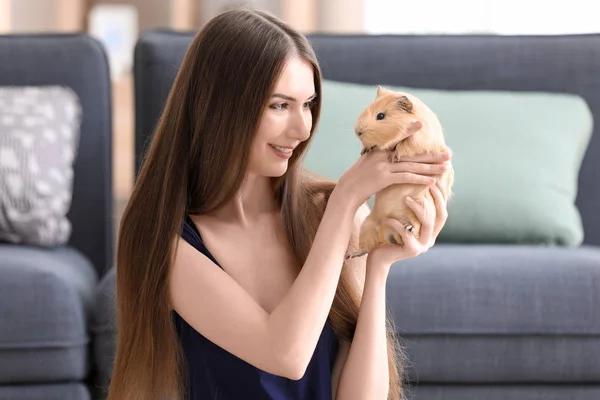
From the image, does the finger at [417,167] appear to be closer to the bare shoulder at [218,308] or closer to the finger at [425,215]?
the finger at [425,215]

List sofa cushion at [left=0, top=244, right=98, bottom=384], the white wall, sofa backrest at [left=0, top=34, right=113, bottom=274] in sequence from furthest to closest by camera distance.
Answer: the white wall, sofa backrest at [left=0, top=34, right=113, bottom=274], sofa cushion at [left=0, top=244, right=98, bottom=384]

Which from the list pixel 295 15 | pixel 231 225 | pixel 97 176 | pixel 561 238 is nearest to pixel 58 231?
pixel 97 176

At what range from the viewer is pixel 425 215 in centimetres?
105

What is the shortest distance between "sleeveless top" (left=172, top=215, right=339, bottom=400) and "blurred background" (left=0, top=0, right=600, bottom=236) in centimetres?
201

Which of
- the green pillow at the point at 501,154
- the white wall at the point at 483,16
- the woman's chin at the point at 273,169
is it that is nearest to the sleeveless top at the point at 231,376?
the woman's chin at the point at 273,169

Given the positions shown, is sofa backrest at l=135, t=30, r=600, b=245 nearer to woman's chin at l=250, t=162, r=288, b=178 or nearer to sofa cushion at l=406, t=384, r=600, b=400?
sofa cushion at l=406, t=384, r=600, b=400

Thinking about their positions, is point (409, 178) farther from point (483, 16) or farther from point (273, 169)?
point (483, 16)

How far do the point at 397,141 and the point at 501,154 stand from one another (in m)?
1.10

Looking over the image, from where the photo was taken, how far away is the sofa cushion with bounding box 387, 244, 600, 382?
1697 mm

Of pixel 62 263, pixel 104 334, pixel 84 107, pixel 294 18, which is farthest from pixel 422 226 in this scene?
pixel 294 18

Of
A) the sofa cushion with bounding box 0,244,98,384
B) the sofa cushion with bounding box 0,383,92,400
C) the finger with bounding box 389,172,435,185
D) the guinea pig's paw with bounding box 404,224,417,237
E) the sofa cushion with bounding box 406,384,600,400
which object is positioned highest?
the finger with bounding box 389,172,435,185

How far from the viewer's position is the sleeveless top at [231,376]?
1173 millimetres

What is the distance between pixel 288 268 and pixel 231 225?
98 mm

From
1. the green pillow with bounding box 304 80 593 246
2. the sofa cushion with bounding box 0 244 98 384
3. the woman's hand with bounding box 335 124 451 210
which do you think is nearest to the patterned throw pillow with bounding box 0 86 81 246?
the sofa cushion with bounding box 0 244 98 384
